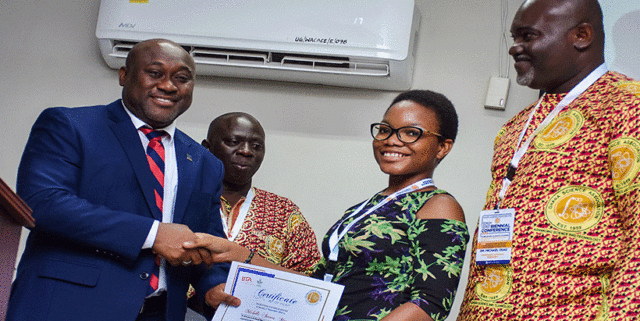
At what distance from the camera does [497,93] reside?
3.58m

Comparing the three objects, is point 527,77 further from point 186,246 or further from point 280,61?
point 280,61

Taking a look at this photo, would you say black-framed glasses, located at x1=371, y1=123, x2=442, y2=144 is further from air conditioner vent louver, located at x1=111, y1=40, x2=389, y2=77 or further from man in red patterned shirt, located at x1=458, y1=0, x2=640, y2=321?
air conditioner vent louver, located at x1=111, y1=40, x2=389, y2=77

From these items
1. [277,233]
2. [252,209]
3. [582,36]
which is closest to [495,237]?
[582,36]

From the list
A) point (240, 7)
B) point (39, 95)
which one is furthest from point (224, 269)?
point (39, 95)

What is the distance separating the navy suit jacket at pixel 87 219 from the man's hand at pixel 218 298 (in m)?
0.10

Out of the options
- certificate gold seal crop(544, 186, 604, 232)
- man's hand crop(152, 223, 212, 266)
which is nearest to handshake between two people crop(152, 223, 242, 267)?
man's hand crop(152, 223, 212, 266)

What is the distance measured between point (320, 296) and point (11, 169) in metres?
2.85

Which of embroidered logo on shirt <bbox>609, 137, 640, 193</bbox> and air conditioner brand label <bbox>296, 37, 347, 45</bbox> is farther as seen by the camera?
Answer: air conditioner brand label <bbox>296, 37, 347, 45</bbox>

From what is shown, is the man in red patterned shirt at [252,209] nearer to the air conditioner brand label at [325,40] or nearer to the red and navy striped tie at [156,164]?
the air conditioner brand label at [325,40]

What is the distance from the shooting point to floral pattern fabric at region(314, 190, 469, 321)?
5.91 ft

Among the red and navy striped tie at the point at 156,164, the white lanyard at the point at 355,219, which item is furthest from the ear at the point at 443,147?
the red and navy striped tie at the point at 156,164

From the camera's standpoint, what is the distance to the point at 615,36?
10.1ft

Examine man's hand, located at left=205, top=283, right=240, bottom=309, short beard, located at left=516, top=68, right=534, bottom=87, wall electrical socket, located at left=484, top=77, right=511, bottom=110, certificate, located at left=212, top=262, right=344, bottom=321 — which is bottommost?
man's hand, located at left=205, top=283, right=240, bottom=309

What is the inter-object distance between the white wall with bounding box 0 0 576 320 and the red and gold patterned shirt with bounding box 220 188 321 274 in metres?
0.57
